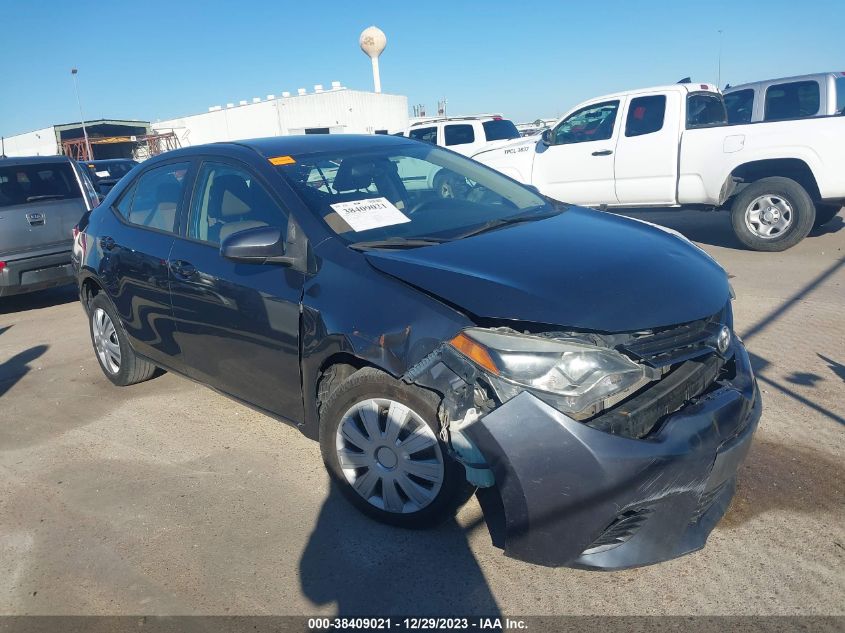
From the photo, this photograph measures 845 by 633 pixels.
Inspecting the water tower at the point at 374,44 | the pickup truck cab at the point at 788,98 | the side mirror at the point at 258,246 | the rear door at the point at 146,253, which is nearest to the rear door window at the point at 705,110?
the pickup truck cab at the point at 788,98

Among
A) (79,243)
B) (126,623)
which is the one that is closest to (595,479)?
(126,623)

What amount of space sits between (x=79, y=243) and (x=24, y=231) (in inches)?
130

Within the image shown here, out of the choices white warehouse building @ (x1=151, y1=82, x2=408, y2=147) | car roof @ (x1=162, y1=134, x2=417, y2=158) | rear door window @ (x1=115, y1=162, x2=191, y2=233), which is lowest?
rear door window @ (x1=115, y1=162, x2=191, y2=233)

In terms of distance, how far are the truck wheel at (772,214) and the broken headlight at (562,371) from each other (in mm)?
6765

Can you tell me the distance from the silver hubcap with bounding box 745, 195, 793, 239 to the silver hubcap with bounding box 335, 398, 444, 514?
7.03 meters

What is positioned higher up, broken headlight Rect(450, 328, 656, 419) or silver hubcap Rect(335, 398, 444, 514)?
broken headlight Rect(450, 328, 656, 419)

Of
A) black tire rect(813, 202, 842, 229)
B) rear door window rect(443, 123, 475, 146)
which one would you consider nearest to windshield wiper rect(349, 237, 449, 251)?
black tire rect(813, 202, 842, 229)

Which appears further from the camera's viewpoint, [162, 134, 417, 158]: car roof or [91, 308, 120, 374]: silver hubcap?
[91, 308, 120, 374]: silver hubcap

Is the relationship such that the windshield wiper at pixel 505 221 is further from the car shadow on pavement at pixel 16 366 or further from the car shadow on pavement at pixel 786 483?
the car shadow on pavement at pixel 16 366

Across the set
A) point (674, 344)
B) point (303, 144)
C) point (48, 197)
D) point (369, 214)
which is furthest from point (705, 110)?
point (48, 197)

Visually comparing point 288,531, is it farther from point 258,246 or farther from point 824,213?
point 824,213

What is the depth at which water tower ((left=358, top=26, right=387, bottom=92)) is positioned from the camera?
157 ft

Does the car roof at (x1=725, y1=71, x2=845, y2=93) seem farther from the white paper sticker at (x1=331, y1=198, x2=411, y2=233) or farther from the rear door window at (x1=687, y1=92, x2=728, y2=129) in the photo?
the white paper sticker at (x1=331, y1=198, x2=411, y2=233)

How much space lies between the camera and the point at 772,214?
821 cm
